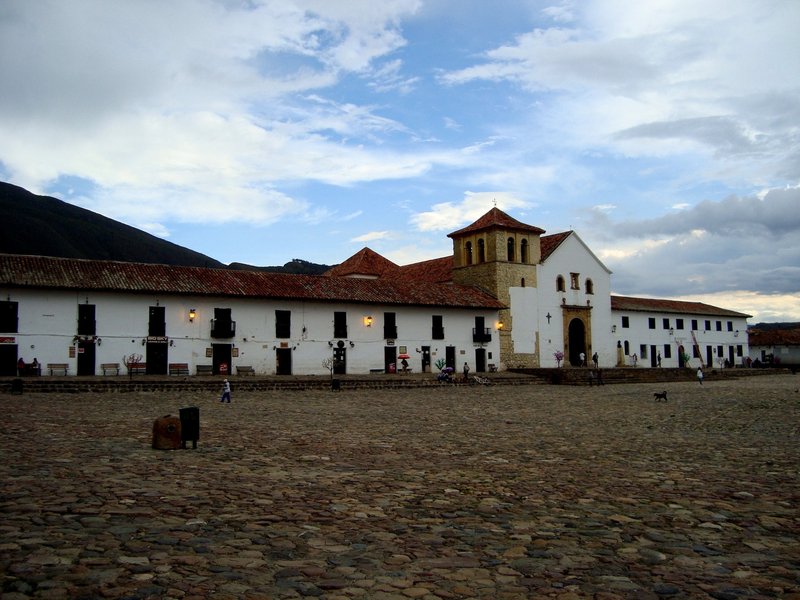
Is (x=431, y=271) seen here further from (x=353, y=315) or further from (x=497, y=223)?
(x=353, y=315)

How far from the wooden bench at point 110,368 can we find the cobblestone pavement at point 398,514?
18218 millimetres

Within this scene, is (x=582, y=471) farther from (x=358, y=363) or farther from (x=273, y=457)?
(x=358, y=363)

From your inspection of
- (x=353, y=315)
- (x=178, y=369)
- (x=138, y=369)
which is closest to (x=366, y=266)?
(x=353, y=315)

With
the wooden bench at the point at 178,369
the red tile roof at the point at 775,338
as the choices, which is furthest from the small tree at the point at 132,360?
the red tile roof at the point at 775,338

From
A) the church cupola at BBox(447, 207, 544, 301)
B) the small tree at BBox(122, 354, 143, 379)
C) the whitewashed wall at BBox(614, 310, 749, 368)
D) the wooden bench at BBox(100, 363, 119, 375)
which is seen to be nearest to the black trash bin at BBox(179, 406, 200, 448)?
the small tree at BBox(122, 354, 143, 379)

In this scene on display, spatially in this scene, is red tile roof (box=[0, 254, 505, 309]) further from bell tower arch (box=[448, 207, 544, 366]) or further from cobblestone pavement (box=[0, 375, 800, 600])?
cobblestone pavement (box=[0, 375, 800, 600])

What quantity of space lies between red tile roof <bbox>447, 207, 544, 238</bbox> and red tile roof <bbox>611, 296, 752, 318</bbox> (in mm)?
9949

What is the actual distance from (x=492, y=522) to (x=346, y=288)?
3085 centimetres

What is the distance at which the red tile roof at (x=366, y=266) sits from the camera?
1932 inches

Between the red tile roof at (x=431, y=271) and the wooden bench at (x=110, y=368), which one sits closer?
the wooden bench at (x=110, y=368)

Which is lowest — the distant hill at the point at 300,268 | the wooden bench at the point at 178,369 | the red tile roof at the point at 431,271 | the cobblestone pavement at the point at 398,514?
the cobblestone pavement at the point at 398,514

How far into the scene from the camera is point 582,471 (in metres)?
7.97

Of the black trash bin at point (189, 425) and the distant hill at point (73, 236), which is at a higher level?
the distant hill at point (73, 236)

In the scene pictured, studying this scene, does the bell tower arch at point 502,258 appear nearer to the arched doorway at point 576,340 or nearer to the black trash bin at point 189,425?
the arched doorway at point 576,340
